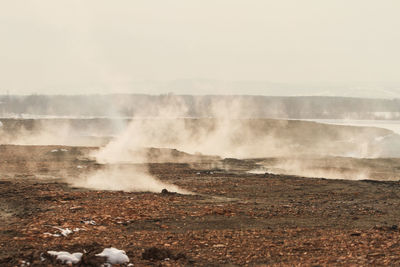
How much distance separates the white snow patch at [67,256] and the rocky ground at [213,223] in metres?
0.14

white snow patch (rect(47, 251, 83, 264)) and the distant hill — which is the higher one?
the distant hill

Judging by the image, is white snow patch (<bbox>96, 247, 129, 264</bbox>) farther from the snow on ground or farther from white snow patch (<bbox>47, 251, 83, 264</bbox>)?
the snow on ground

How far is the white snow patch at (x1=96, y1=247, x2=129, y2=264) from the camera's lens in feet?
31.8

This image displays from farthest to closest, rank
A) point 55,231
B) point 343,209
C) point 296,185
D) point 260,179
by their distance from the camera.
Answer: point 260,179 < point 296,185 < point 343,209 < point 55,231

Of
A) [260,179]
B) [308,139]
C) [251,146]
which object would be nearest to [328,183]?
[260,179]

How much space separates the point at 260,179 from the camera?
2673 cm

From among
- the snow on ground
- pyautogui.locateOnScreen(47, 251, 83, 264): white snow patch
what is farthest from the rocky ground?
pyautogui.locateOnScreen(47, 251, 83, 264): white snow patch

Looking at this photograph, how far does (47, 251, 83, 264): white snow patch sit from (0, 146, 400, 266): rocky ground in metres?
0.14

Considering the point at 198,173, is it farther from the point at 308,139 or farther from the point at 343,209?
the point at 308,139

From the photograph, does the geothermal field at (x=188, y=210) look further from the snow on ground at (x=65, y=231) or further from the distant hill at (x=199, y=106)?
the distant hill at (x=199, y=106)

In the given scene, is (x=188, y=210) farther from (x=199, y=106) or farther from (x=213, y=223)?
(x=199, y=106)

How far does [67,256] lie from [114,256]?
95 cm

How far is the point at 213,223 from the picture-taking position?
14320mm

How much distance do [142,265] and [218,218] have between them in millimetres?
5563
